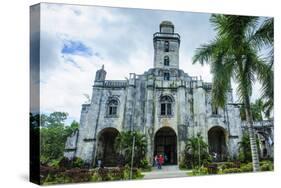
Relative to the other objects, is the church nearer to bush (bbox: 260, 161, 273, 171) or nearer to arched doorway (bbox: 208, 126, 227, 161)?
arched doorway (bbox: 208, 126, 227, 161)

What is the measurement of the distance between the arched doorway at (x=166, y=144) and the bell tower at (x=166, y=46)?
1.95 meters

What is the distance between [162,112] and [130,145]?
1.46 m

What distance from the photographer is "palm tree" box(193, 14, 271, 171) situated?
13078 millimetres

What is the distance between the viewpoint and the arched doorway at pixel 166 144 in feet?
40.5

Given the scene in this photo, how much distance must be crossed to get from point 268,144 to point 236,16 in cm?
425

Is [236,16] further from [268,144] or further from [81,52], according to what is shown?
[81,52]

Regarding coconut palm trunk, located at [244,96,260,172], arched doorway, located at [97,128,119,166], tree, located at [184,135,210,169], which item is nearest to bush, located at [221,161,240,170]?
coconut palm trunk, located at [244,96,260,172]

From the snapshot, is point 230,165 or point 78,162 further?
point 230,165

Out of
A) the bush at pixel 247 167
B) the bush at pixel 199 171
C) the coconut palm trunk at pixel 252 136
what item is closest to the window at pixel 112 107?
the bush at pixel 199 171

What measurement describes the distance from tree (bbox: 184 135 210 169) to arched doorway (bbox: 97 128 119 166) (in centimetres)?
216

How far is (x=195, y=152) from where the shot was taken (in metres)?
12.5

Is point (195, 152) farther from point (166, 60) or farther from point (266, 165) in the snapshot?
point (166, 60)

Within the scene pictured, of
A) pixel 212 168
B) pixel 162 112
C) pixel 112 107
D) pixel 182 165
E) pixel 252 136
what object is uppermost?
pixel 112 107

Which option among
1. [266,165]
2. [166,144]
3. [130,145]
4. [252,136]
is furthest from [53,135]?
[266,165]
